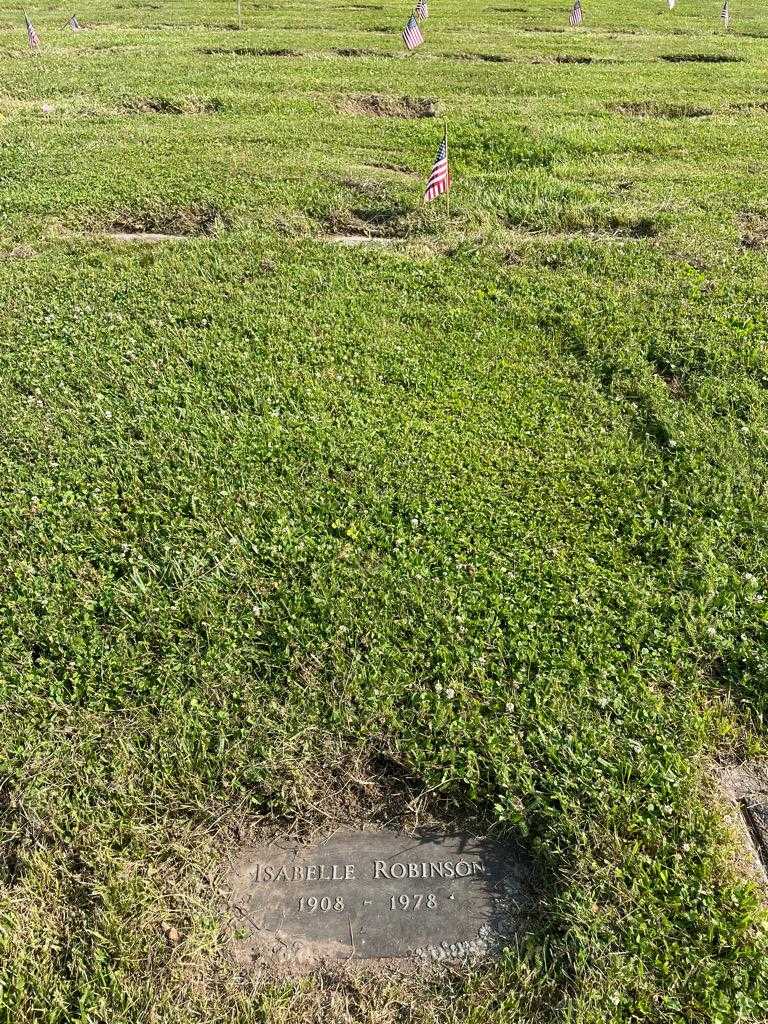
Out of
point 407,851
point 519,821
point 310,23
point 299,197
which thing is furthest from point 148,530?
point 310,23

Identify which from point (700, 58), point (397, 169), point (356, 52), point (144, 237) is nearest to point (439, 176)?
point (397, 169)

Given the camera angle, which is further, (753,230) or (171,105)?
(171,105)

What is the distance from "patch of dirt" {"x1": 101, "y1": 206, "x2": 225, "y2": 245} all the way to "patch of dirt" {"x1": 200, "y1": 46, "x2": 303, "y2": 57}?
37.7ft

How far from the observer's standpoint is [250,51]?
17.0 m

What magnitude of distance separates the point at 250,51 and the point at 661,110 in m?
10.1

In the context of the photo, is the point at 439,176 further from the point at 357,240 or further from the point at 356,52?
the point at 356,52

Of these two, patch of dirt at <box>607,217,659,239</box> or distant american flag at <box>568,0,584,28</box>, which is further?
distant american flag at <box>568,0,584,28</box>

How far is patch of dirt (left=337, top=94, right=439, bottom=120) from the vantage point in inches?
488

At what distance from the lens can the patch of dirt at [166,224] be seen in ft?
25.3

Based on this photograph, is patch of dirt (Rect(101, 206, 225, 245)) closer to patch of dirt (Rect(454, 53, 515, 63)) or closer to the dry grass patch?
the dry grass patch

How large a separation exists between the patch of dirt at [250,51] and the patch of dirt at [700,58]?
8841 millimetres

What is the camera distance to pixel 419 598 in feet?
12.5

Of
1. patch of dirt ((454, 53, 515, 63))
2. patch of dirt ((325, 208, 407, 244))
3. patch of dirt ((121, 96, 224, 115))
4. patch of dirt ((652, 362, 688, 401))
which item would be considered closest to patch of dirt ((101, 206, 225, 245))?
patch of dirt ((325, 208, 407, 244))

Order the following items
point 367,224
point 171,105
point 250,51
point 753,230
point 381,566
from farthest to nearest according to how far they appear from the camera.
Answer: point 250,51 < point 171,105 < point 367,224 < point 753,230 < point 381,566
